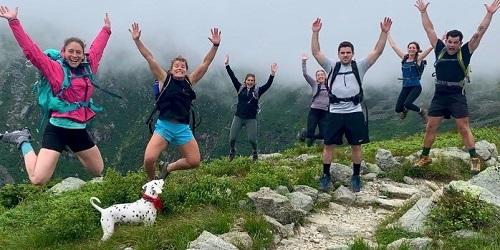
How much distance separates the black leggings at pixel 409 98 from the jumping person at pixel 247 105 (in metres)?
4.62

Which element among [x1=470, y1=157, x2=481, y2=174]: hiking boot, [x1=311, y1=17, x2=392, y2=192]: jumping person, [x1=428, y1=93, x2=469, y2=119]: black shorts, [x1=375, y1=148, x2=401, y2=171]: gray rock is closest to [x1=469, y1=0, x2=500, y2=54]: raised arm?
[x1=428, y1=93, x2=469, y2=119]: black shorts

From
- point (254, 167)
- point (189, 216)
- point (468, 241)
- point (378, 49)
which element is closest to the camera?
point (468, 241)

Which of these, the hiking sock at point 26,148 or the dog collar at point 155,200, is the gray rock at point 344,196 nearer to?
the dog collar at point 155,200

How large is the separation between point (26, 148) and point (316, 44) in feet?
20.8

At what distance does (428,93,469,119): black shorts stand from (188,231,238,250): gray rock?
712 centimetres

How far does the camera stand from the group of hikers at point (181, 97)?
9.45 metres

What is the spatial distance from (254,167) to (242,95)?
14.9 ft

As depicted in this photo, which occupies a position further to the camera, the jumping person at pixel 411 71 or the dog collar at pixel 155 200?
the jumping person at pixel 411 71

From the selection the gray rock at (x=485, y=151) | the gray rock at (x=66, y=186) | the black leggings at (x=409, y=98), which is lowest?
the gray rock at (x=66, y=186)

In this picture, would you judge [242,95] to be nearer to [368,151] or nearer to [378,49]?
[368,151]

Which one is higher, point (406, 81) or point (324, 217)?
point (406, 81)

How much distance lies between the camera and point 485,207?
8.05 m

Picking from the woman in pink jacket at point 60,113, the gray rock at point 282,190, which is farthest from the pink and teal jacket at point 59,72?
the gray rock at point 282,190

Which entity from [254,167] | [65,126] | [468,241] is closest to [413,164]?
[254,167]
